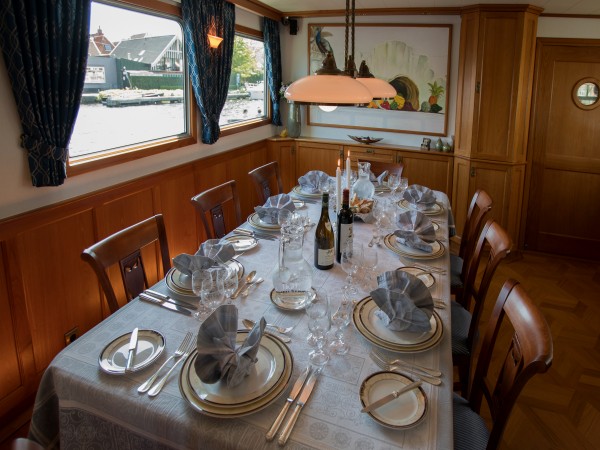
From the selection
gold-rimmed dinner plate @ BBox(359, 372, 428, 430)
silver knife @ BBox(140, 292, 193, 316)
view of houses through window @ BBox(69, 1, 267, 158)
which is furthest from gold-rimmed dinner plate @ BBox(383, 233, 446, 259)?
view of houses through window @ BBox(69, 1, 267, 158)

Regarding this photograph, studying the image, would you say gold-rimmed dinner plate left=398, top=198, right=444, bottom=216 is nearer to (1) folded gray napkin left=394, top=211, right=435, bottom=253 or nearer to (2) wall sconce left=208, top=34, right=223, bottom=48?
(1) folded gray napkin left=394, top=211, right=435, bottom=253

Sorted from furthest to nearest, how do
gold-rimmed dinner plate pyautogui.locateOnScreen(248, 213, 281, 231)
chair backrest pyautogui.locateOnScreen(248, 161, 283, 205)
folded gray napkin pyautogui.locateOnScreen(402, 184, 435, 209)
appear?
chair backrest pyautogui.locateOnScreen(248, 161, 283, 205) → folded gray napkin pyautogui.locateOnScreen(402, 184, 435, 209) → gold-rimmed dinner plate pyautogui.locateOnScreen(248, 213, 281, 231)

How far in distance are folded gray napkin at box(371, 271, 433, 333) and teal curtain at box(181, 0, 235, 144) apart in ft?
8.86

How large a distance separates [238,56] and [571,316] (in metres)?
3.71

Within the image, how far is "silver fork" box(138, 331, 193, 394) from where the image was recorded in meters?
1.26

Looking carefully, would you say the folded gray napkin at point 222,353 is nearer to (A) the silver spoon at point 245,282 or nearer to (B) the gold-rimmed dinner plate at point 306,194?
(A) the silver spoon at point 245,282

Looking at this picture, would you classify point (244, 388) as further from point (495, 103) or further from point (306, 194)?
point (495, 103)

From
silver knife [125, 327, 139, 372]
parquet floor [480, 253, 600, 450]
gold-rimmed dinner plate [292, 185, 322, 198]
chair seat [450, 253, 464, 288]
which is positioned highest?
gold-rimmed dinner plate [292, 185, 322, 198]

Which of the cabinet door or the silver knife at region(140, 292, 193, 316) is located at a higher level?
the cabinet door

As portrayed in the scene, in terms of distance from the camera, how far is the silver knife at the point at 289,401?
1116 millimetres

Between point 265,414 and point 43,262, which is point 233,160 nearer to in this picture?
point 43,262

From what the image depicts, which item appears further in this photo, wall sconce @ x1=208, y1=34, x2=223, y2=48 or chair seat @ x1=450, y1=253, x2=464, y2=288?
wall sconce @ x1=208, y1=34, x2=223, y2=48

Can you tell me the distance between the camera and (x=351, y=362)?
54.9 inches

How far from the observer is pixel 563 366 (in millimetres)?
2871
